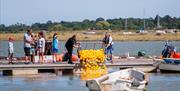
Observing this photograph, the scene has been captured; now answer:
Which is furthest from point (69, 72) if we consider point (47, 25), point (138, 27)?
point (138, 27)

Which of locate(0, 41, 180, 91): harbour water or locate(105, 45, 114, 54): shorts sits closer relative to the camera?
locate(0, 41, 180, 91): harbour water

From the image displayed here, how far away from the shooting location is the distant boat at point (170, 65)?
110 feet

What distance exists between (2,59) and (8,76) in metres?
4.85

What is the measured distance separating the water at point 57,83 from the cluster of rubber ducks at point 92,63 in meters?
0.65

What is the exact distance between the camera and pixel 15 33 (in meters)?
151

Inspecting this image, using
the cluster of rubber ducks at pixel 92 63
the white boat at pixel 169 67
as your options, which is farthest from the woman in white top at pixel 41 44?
the white boat at pixel 169 67

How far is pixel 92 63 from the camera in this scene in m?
31.9

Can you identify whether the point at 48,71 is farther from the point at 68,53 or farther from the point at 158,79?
the point at 158,79

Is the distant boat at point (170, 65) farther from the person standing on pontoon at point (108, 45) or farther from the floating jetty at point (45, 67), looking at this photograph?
the person standing on pontoon at point (108, 45)

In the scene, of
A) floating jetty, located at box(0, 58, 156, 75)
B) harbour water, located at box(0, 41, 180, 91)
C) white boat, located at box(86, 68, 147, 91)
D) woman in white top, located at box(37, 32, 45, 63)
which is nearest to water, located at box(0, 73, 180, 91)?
harbour water, located at box(0, 41, 180, 91)

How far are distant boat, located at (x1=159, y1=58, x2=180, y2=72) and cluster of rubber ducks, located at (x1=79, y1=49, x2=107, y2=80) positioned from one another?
3.26m

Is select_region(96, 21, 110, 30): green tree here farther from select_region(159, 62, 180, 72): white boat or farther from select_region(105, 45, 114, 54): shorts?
select_region(159, 62, 180, 72): white boat

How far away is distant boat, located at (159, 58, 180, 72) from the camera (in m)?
33.4

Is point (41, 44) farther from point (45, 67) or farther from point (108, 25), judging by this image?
point (108, 25)
